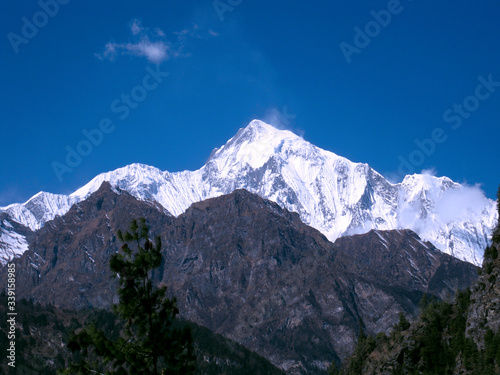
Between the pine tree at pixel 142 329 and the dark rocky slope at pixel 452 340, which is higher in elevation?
the dark rocky slope at pixel 452 340

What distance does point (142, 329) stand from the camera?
3469 centimetres

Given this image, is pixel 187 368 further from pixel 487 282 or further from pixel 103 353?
pixel 487 282

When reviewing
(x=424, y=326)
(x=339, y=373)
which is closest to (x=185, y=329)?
(x=424, y=326)

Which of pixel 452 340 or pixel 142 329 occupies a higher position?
pixel 452 340

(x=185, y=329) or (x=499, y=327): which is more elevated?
(x=499, y=327)

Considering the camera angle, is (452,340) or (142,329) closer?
(142,329)

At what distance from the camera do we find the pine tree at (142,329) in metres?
33.5

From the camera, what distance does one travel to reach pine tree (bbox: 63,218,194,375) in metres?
33.5

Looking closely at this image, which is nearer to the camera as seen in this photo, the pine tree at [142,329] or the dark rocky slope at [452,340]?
the pine tree at [142,329]

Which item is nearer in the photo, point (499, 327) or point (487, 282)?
point (499, 327)

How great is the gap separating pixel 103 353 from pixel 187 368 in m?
5.15

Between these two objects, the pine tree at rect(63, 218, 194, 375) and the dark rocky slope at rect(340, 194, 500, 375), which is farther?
the dark rocky slope at rect(340, 194, 500, 375)

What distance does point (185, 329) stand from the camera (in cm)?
3572

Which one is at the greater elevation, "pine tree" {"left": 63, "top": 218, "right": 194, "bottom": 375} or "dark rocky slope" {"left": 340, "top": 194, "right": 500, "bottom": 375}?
"dark rocky slope" {"left": 340, "top": 194, "right": 500, "bottom": 375}
